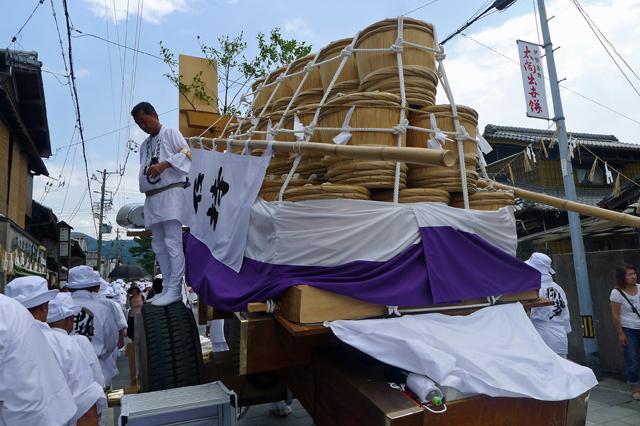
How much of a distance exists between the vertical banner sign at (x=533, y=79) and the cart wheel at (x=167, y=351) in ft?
21.9

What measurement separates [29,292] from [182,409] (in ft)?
3.49

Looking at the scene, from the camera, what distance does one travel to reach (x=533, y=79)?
24.5 feet

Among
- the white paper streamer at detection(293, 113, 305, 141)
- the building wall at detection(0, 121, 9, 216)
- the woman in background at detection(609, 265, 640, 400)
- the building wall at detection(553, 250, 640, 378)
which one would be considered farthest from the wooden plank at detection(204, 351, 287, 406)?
the building wall at detection(0, 121, 9, 216)

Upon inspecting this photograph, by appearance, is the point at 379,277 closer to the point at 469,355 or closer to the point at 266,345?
the point at 469,355

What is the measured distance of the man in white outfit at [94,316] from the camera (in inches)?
184

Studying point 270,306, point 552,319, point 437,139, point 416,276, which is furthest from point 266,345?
point 552,319

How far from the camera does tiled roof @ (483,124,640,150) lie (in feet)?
44.1

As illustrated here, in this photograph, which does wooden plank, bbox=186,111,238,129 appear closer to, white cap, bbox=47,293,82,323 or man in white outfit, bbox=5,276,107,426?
white cap, bbox=47,293,82,323

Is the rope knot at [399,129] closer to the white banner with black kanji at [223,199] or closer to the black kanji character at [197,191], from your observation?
the white banner with black kanji at [223,199]

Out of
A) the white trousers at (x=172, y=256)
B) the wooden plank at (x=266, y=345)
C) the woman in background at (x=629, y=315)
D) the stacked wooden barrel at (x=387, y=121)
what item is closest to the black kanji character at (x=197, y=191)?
the white trousers at (x=172, y=256)

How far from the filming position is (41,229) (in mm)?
21156

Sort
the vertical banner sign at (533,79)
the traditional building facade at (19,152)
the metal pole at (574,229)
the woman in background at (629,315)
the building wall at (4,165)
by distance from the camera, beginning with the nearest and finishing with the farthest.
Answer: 1. the woman in background at (629,315)
2. the metal pole at (574,229)
3. the vertical banner sign at (533,79)
4. the traditional building facade at (19,152)
5. the building wall at (4,165)

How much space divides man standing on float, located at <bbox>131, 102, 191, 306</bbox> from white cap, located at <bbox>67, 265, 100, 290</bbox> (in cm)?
183

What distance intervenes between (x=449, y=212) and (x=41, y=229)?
23.8 m
